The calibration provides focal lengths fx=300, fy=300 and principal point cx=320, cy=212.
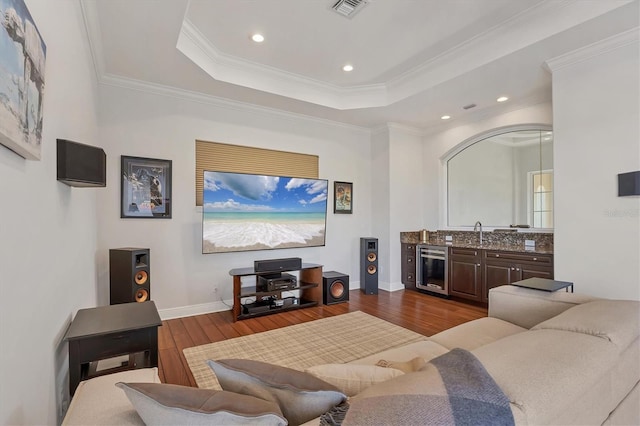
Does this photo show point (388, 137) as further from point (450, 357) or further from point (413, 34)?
point (450, 357)

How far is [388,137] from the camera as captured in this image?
529 centimetres

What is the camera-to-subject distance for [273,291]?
3.96m

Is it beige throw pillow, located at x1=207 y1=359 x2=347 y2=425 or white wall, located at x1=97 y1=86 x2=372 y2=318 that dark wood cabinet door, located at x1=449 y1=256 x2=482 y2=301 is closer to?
white wall, located at x1=97 y1=86 x2=372 y2=318

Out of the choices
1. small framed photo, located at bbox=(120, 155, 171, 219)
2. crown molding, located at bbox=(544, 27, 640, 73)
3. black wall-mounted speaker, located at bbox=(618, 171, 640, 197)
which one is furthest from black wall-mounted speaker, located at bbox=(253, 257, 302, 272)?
crown molding, located at bbox=(544, 27, 640, 73)

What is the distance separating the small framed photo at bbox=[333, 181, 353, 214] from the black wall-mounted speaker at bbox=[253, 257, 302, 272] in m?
1.41

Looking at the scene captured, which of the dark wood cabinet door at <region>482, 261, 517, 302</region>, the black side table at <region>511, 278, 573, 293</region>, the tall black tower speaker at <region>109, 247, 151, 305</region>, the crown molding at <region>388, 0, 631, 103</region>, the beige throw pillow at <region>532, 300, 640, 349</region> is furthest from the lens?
the dark wood cabinet door at <region>482, 261, 517, 302</region>

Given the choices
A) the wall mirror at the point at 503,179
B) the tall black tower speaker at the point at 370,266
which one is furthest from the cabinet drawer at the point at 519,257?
the tall black tower speaker at the point at 370,266

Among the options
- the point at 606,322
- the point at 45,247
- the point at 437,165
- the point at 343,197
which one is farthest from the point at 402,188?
the point at 45,247

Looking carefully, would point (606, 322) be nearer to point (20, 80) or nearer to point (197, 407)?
point (197, 407)

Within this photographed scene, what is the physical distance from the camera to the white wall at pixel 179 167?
348 cm

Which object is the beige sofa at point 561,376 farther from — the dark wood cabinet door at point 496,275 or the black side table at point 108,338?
the dark wood cabinet door at point 496,275

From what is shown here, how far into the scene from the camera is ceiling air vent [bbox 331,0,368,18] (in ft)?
8.72

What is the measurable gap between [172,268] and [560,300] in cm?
391

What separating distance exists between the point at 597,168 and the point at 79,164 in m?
4.27
